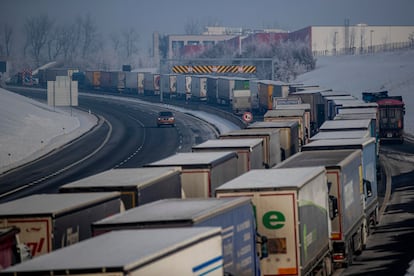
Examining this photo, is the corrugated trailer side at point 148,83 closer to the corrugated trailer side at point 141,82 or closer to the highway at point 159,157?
the corrugated trailer side at point 141,82

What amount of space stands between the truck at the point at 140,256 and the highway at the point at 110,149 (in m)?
32.9

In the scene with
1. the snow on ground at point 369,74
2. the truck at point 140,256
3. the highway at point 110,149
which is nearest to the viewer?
the truck at point 140,256

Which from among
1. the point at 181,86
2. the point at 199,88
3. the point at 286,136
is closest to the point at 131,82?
the point at 181,86

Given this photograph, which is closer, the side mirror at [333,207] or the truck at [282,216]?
the truck at [282,216]

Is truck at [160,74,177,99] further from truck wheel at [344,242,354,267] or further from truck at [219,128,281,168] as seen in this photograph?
truck wheel at [344,242,354,267]

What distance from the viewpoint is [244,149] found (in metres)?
30.5

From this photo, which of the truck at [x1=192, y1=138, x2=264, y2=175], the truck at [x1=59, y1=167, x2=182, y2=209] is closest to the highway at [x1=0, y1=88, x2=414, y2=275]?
the truck at [x1=192, y1=138, x2=264, y2=175]

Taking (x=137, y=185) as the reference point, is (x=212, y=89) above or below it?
below

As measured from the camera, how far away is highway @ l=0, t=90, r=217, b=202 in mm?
55366

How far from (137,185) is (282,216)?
133 inches

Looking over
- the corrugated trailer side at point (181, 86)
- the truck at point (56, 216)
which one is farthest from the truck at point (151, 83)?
the truck at point (56, 216)

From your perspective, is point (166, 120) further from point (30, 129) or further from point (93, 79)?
point (93, 79)

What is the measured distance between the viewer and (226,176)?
27.3 m

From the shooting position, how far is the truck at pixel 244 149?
1189 inches
